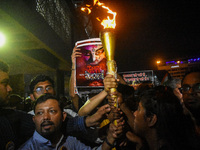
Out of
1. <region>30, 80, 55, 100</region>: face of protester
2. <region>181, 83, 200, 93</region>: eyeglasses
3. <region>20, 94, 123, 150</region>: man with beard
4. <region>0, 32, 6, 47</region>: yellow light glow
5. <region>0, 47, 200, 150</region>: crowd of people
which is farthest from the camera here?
<region>0, 32, 6, 47</region>: yellow light glow

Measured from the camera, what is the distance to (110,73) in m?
1.55

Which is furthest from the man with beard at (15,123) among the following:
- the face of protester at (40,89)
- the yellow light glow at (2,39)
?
the yellow light glow at (2,39)

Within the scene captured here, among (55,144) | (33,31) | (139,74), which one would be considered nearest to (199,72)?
(55,144)

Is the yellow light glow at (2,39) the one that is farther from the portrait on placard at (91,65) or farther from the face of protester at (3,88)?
the portrait on placard at (91,65)

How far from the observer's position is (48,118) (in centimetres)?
202

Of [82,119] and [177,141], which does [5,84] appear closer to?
[82,119]

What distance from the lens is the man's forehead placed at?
270 cm

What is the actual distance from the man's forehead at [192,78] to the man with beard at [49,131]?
209 cm

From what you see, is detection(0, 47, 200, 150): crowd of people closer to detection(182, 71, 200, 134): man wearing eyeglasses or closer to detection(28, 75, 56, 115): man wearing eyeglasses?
detection(182, 71, 200, 134): man wearing eyeglasses

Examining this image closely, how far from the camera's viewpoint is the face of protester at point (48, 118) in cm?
197

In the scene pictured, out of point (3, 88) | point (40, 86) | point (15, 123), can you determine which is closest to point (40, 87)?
point (40, 86)

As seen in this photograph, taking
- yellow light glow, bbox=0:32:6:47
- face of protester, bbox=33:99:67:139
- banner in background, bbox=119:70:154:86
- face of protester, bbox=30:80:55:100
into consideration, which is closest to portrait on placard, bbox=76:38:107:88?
face of protester, bbox=33:99:67:139

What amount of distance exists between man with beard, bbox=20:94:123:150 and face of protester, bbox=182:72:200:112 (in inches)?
76.0

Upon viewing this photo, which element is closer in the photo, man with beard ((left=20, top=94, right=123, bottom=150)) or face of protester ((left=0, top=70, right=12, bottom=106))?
man with beard ((left=20, top=94, right=123, bottom=150))
